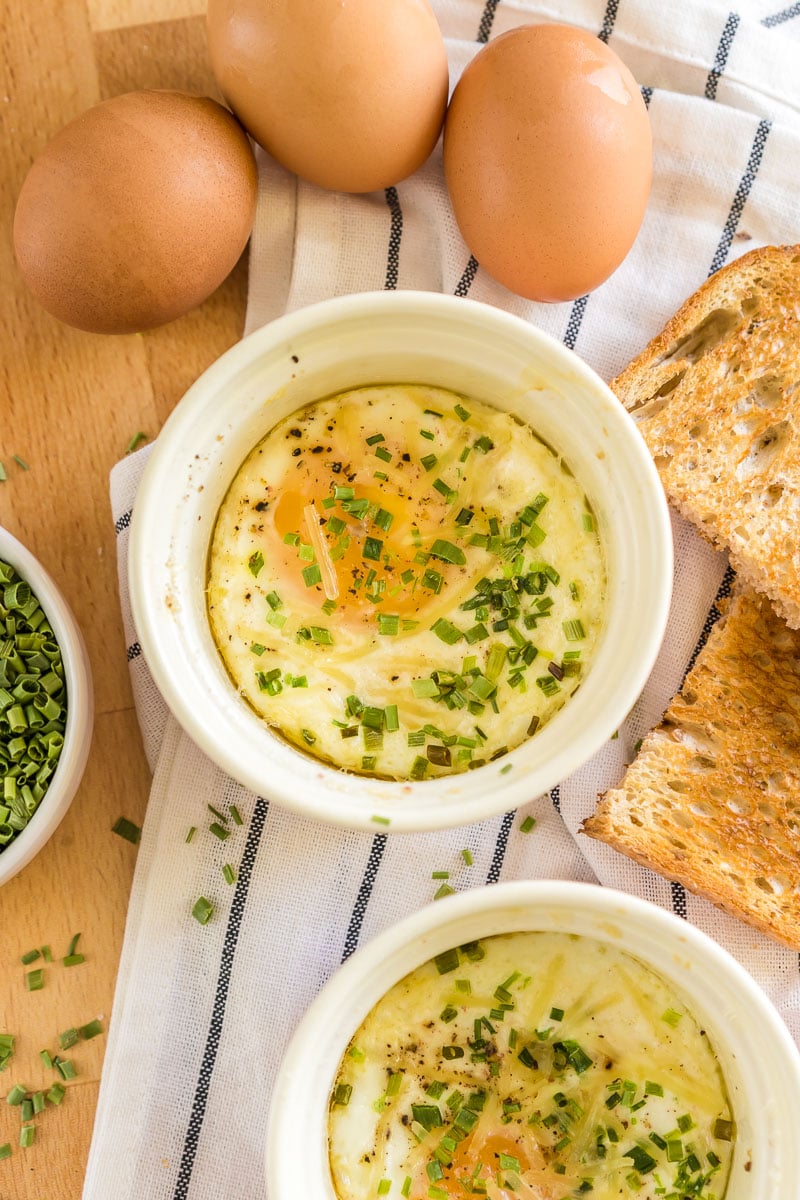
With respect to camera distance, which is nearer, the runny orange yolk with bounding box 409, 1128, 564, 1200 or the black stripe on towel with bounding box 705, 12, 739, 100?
the runny orange yolk with bounding box 409, 1128, 564, 1200

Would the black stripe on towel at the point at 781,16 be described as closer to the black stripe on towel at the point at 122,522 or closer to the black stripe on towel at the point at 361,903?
the black stripe on towel at the point at 122,522

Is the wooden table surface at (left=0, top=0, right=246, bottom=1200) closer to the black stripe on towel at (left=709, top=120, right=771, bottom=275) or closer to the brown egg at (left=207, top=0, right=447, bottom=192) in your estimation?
the brown egg at (left=207, top=0, right=447, bottom=192)

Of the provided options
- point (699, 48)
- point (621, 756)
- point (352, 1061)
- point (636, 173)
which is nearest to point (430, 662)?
point (621, 756)

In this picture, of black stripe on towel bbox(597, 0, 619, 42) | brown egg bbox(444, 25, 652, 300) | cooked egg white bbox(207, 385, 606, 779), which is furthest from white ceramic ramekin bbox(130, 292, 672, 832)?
black stripe on towel bbox(597, 0, 619, 42)

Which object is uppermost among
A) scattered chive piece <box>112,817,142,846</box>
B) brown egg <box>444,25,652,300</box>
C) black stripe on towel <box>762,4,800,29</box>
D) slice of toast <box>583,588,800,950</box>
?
black stripe on towel <box>762,4,800,29</box>

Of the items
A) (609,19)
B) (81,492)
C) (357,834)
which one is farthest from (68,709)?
(609,19)

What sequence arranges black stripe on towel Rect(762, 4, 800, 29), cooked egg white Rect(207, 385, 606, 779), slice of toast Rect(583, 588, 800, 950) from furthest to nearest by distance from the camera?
black stripe on towel Rect(762, 4, 800, 29), slice of toast Rect(583, 588, 800, 950), cooked egg white Rect(207, 385, 606, 779)

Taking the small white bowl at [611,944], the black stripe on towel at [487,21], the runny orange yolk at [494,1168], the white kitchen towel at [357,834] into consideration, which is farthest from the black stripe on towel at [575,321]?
the runny orange yolk at [494,1168]
